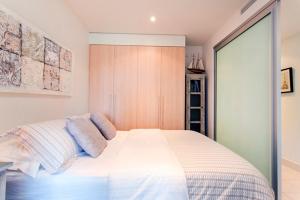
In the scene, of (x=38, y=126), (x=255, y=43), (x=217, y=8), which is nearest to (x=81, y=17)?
(x=217, y=8)

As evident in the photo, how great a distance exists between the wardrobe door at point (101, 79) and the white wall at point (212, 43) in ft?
6.06

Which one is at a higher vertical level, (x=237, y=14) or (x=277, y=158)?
(x=237, y=14)

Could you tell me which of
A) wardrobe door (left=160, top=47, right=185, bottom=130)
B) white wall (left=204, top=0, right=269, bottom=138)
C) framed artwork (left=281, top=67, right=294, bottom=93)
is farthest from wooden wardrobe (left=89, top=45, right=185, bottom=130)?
framed artwork (left=281, top=67, right=294, bottom=93)

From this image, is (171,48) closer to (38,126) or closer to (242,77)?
(242,77)

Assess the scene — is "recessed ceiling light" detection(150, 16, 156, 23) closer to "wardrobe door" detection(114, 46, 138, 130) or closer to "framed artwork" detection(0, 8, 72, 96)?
"wardrobe door" detection(114, 46, 138, 130)

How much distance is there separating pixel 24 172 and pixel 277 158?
2.11m

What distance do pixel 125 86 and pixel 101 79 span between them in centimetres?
46

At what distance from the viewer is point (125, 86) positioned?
393cm

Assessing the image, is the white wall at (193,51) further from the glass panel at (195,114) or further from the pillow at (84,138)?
the pillow at (84,138)

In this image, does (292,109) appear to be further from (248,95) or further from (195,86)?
(195,86)

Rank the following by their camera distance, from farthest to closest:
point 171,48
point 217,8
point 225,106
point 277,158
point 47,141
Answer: point 171,48 < point 225,106 < point 217,8 < point 277,158 < point 47,141

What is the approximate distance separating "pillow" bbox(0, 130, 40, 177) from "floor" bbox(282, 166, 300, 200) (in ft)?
8.29

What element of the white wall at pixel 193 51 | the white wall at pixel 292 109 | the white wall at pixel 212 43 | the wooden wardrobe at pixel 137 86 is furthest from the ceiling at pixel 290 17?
the wooden wardrobe at pixel 137 86

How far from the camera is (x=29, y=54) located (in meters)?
1.86
